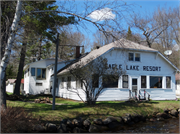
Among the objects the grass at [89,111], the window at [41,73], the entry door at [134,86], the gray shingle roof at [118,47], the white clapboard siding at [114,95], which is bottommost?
the grass at [89,111]

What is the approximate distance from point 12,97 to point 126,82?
10.7 meters

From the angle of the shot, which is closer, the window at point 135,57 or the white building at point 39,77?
the window at point 135,57

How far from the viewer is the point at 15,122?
711cm

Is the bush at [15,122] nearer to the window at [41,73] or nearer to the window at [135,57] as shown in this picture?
the window at [135,57]

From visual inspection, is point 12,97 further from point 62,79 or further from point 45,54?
point 45,54

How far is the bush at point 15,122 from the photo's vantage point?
6.79 metres

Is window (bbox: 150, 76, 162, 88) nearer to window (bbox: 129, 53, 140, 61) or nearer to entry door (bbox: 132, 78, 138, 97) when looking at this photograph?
entry door (bbox: 132, 78, 138, 97)

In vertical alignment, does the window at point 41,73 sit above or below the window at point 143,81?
above

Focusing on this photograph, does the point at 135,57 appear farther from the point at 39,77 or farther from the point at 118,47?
the point at 39,77

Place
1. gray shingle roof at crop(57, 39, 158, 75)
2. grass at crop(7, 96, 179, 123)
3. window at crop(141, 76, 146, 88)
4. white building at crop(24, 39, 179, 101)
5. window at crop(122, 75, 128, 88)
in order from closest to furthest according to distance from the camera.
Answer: gray shingle roof at crop(57, 39, 158, 75) < grass at crop(7, 96, 179, 123) < white building at crop(24, 39, 179, 101) < window at crop(122, 75, 128, 88) < window at crop(141, 76, 146, 88)

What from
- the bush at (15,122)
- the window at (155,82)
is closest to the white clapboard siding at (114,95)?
the window at (155,82)

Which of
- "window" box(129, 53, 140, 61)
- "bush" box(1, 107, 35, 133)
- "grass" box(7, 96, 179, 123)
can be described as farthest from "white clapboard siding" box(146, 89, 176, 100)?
"bush" box(1, 107, 35, 133)

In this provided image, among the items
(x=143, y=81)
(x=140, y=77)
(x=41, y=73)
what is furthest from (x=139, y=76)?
(x=41, y=73)

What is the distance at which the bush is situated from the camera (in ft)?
22.3
